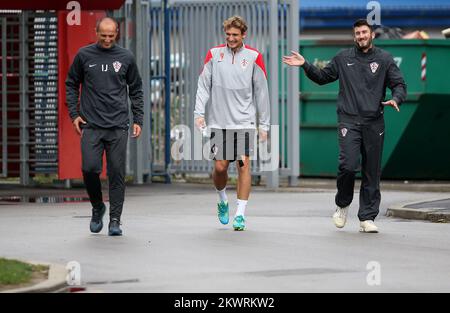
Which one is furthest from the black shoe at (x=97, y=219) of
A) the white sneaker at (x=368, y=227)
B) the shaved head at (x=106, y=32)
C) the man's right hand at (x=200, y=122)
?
the white sneaker at (x=368, y=227)

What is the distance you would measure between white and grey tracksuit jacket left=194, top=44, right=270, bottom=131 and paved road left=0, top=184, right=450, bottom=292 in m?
1.06

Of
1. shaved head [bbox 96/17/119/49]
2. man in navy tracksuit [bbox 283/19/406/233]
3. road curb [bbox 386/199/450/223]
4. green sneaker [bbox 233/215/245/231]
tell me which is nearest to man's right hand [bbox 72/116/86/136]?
shaved head [bbox 96/17/119/49]

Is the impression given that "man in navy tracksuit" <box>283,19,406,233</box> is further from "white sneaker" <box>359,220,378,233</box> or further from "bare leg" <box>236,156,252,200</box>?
"bare leg" <box>236,156,252,200</box>

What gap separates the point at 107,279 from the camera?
994cm

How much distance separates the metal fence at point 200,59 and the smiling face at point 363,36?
757 cm

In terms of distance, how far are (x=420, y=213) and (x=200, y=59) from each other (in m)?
7.77

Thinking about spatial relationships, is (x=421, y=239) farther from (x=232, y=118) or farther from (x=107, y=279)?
(x=107, y=279)

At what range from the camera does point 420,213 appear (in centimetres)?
1571

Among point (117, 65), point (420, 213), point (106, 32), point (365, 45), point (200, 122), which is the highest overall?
point (106, 32)

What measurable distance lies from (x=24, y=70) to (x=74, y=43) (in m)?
1.52

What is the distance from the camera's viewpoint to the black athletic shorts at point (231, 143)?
45.8 feet

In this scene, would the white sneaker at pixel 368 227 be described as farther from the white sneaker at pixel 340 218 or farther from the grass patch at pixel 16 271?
the grass patch at pixel 16 271

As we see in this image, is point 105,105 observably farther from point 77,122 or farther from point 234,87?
point 234,87

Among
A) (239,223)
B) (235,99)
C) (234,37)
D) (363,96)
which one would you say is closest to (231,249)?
(239,223)
